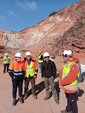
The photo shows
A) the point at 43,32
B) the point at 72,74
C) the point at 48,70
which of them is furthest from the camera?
the point at 43,32

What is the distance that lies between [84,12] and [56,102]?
28.8 meters

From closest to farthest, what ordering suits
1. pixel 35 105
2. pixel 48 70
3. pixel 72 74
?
pixel 72 74 → pixel 35 105 → pixel 48 70

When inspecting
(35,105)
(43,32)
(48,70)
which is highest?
(43,32)

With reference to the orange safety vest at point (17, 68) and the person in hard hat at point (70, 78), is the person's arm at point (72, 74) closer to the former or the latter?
the person in hard hat at point (70, 78)

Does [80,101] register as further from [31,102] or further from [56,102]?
[31,102]

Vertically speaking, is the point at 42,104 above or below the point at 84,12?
below

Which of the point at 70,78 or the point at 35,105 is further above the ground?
the point at 70,78

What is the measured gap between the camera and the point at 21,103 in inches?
157

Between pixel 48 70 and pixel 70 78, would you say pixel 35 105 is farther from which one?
pixel 70 78

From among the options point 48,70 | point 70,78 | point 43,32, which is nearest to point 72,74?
point 70,78

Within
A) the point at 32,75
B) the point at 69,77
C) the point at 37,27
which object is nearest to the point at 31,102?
the point at 32,75

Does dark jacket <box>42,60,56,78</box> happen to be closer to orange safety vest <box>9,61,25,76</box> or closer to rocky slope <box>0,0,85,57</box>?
orange safety vest <box>9,61,25,76</box>

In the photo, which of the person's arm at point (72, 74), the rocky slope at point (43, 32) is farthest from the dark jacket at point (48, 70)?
the rocky slope at point (43, 32)

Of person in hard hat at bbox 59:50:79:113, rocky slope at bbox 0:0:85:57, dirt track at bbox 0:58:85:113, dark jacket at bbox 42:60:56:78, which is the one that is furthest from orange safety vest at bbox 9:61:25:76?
rocky slope at bbox 0:0:85:57
